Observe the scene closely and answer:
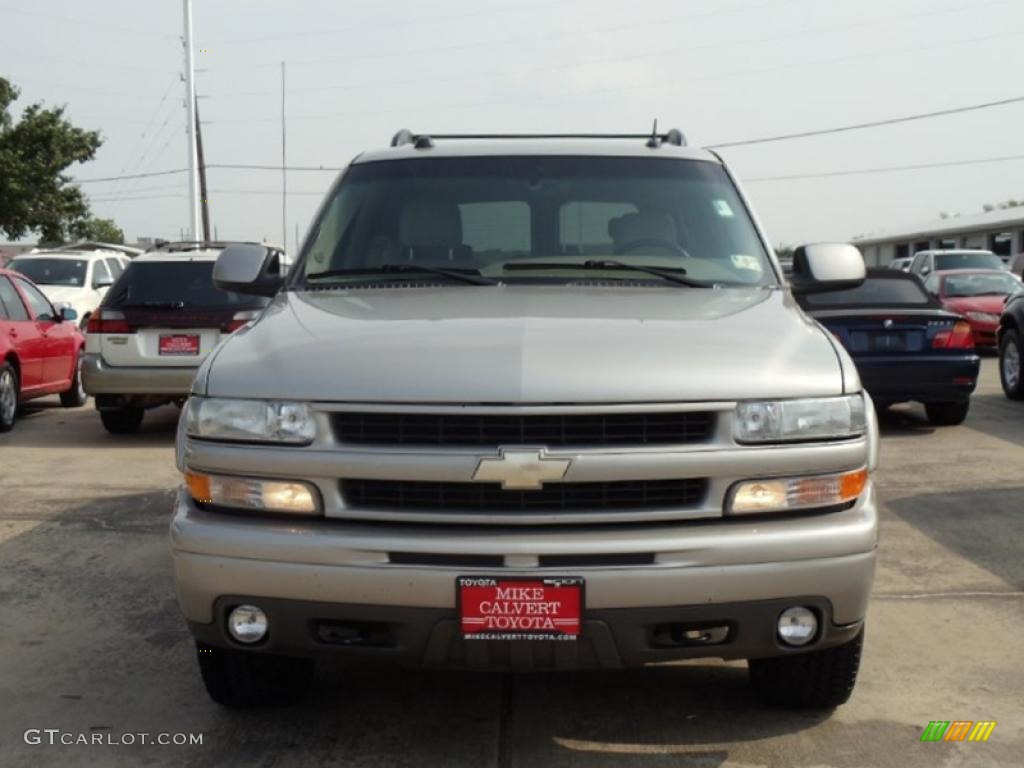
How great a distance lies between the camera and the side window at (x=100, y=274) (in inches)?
798

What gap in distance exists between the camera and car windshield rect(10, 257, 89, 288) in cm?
2012

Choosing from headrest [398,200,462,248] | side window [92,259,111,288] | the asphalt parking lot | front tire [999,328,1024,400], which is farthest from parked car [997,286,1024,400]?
side window [92,259,111,288]

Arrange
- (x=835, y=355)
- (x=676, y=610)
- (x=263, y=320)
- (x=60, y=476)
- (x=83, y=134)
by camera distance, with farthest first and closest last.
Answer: (x=83, y=134), (x=60, y=476), (x=263, y=320), (x=835, y=355), (x=676, y=610)

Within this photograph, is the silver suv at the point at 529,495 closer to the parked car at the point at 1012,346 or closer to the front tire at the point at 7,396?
the front tire at the point at 7,396

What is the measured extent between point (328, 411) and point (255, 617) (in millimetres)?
625

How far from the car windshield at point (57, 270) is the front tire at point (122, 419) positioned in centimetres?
963

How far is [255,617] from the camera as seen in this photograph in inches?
138

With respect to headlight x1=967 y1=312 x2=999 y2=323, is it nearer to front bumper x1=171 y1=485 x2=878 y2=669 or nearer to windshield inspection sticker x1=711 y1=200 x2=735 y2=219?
windshield inspection sticker x1=711 y1=200 x2=735 y2=219

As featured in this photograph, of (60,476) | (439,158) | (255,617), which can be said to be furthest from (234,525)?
(60,476)

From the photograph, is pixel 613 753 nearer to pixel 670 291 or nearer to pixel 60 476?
pixel 670 291

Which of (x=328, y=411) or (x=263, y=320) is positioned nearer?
(x=328, y=411)

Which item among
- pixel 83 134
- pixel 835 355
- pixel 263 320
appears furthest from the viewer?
pixel 83 134

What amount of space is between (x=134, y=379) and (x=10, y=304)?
7.76 feet

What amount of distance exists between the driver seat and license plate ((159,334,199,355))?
642cm
